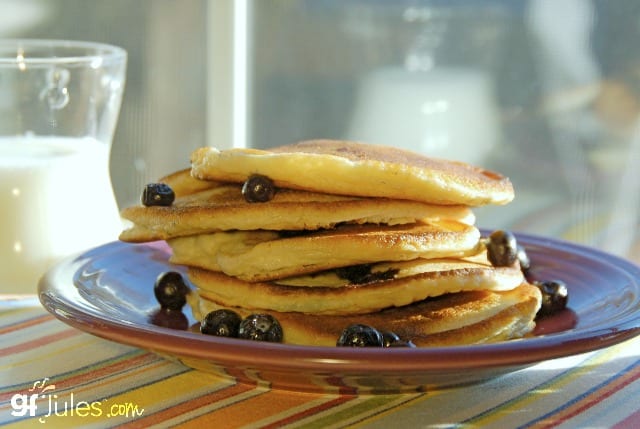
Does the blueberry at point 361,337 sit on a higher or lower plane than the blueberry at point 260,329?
higher

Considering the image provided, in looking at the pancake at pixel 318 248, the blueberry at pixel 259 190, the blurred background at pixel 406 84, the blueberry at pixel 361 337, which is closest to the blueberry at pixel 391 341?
the blueberry at pixel 361 337

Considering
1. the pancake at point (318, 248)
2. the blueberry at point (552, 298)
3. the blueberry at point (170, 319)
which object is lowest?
the blueberry at point (170, 319)

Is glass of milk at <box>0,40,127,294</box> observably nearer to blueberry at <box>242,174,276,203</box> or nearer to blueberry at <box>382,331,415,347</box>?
blueberry at <box>242,174,276,203</box>

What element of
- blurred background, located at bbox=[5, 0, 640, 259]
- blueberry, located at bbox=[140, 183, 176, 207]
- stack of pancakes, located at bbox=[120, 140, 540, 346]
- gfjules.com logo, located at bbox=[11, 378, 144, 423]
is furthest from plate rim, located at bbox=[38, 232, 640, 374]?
blurred background, located at bbox=[5, 0, 640, 259]

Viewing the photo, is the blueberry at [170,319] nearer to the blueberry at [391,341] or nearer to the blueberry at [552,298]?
the blueberry at [391,341]

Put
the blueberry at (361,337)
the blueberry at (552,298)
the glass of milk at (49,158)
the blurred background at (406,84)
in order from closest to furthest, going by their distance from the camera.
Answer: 1. the blueberry at (361,337)
2. the blueberry at (552,298)
3. the glass of milk at (49,158)
4. the blurred background at (406,84)

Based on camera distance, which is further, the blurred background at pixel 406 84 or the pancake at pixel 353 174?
the blurred background at pixel 406 84

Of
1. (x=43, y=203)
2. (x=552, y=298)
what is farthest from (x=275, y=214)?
(x=43, y=203)

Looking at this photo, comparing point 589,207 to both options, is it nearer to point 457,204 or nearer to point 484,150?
point 484,150
